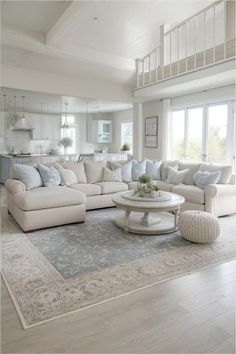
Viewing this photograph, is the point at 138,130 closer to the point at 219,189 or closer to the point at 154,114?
the point at 154,114

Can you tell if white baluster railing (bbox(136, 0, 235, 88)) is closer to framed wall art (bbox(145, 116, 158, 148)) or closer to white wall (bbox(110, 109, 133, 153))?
framed wall art (bbox(145, 116, 158, 148))

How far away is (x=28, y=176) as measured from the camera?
4387 mm

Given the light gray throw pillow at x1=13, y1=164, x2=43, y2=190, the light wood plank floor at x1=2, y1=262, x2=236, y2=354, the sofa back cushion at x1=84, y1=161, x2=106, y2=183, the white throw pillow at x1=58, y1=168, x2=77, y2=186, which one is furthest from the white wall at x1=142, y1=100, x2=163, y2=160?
the light wood plank floor at x1=2, y1=262, x2=236, y2=354

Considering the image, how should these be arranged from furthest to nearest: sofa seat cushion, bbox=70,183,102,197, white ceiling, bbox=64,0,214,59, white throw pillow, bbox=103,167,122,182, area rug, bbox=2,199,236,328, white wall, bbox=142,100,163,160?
1. white wall, bbox=142,100,163,160
2. white throw pillow, bbox=103,167,122,182
3. sofa seat cushion, bbox=70,183,102,197
4. white ceiling, bbox=64,0,214,59
5. area rug, bbox=2,199,236,328

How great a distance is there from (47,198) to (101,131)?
7.38 meters

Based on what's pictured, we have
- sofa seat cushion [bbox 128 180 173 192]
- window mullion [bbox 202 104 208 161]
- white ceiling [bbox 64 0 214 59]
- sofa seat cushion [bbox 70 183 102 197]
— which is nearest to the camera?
white ceiling [bbox 64 0 214 59]

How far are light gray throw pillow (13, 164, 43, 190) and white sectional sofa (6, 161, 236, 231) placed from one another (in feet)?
0.29

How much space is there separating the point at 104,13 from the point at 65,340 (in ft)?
14.0

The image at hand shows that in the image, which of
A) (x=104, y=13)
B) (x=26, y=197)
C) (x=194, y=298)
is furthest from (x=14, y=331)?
(x=104, y=13)

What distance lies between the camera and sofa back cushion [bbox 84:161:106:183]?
5.41 m

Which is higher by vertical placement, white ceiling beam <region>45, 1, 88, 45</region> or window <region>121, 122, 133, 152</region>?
white ceiling beam <region>45, 1, 88, 45</region>

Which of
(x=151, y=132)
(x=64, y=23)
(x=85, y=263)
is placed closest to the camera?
(x=85, y=263)

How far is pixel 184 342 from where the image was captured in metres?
1.70

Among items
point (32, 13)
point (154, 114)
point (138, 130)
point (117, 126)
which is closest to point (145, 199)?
point (32, 13)
